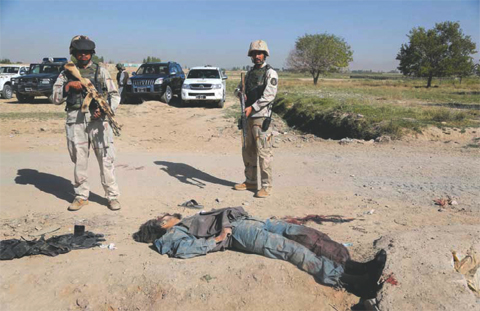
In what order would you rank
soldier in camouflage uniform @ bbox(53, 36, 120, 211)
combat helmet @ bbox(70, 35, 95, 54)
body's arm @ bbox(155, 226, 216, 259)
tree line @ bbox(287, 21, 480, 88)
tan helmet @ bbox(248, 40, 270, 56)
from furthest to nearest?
tree line @ bbox(287, 21, 480, 88) → tan helmet @ bbox(248, 40, 270, 56) → soldier in camouflage uniform @ bbox(53, 36, 120, 211) → combat helmet @ bbox(70, 35, 95, 54) → body's arm @ bbox(155, 226, 216, 259)

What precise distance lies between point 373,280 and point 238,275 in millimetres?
1221

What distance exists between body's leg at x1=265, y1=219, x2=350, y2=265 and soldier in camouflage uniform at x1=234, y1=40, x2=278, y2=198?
→ 5.94 ft

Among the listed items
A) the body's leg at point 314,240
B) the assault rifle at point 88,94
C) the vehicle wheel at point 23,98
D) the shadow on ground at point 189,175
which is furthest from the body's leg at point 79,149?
the vehicle wheel at point 23,98

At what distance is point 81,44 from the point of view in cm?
511

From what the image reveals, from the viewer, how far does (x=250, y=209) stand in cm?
553

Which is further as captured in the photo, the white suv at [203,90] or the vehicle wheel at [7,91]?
the vehicle wheel at [7,91]

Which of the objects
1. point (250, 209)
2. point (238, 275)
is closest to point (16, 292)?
point (238, 275)

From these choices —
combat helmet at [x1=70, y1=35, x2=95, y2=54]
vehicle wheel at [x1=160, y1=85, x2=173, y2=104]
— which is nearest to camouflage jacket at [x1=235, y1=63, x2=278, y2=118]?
combat helmet at [x1=70, y1=35, x2=95, y2=54]

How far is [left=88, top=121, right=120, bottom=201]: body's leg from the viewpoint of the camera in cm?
535

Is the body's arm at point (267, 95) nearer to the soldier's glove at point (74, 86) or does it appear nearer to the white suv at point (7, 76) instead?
the soldier's glove at point (74, 86)

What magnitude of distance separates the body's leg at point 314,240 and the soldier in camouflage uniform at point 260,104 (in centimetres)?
181

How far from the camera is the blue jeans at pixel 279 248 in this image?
3.72m

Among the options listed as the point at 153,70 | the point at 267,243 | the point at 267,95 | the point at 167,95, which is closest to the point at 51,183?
the point at 267,95

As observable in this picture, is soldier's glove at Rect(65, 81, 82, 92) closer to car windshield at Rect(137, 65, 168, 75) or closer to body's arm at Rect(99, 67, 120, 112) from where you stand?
body's arm at Rect(99, 67, 120, 112)
